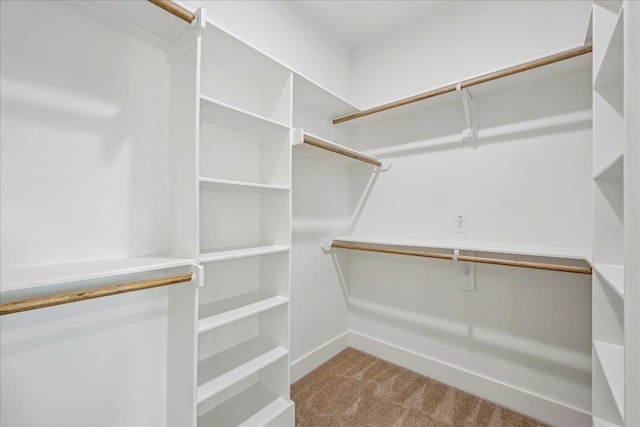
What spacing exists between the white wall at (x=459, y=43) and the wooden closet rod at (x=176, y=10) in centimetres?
162

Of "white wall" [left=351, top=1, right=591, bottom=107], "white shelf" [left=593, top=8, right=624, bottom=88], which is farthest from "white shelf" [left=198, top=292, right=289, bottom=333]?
"white wall" [left=351, top=1, right=591, bottom=107]

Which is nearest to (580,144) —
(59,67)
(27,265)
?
(59,67)

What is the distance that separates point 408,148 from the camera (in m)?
2.13

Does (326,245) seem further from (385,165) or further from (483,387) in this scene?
(483,387)

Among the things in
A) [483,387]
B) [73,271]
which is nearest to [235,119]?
[73,271]

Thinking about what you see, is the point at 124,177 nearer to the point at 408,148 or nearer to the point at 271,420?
the point at 271,420

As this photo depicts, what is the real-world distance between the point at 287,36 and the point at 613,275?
2.15m

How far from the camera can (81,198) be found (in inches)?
41.8

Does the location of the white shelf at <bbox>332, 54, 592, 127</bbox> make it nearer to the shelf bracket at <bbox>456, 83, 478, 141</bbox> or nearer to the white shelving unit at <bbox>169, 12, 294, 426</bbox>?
the shelf bracket at <bbox>456, 83, 478, 141</bbox>

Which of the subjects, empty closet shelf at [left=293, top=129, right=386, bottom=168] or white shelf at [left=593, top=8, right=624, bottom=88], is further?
empty closet shelf at [left=293, top=129, right=386, bottom=168]

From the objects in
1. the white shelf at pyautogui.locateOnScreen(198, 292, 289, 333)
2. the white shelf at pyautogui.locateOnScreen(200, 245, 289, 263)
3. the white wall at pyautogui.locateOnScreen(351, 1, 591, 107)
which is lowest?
the white shelf at pyautogui.locateOnScreen(198, 292, 289, 333)

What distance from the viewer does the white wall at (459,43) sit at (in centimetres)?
158

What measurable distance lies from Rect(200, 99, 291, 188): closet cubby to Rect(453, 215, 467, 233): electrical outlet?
1.20 metres

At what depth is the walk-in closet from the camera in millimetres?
969
